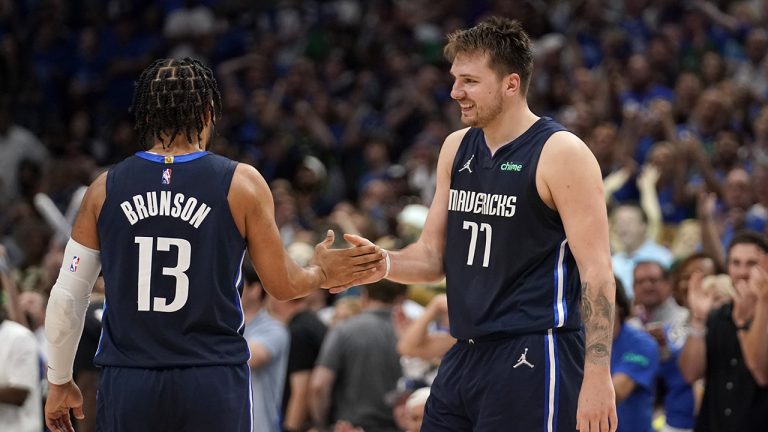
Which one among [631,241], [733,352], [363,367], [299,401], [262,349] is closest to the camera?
[733,352]

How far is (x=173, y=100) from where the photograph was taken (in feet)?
17.0

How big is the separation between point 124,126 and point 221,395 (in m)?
12.4

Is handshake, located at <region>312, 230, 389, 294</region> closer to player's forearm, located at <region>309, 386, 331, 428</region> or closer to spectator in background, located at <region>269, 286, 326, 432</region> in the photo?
player's forearm, located at <region>309, 386, 331, 428</region>

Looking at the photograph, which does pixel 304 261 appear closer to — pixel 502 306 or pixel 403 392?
pixel 403 392

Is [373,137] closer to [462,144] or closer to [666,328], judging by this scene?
[666,328]

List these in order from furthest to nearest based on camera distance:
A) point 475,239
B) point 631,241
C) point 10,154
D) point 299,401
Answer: point 10,154, point 631,241, point 299,401, point 475,239

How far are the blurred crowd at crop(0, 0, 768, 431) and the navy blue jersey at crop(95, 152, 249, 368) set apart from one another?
8.75ft

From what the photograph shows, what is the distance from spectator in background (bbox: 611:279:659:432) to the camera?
7.50 meters

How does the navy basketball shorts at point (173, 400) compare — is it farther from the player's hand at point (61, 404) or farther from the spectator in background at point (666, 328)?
the spectator in background at point (666, 328)

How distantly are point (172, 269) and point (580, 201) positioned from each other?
175 centimetres

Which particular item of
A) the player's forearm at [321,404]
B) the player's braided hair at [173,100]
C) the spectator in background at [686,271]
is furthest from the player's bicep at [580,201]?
the spectator in background at [686,271]

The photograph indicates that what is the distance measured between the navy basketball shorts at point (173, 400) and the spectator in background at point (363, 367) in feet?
12.2

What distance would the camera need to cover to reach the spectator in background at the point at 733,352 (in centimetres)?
759

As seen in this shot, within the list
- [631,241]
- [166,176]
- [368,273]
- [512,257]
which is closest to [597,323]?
[512,257]
